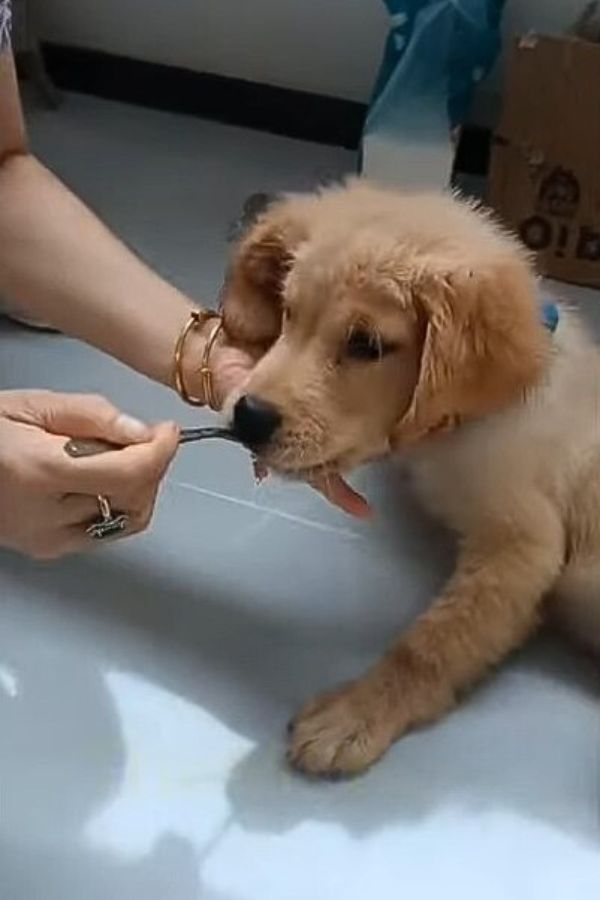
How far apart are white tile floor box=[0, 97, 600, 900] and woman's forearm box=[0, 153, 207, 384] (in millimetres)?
172

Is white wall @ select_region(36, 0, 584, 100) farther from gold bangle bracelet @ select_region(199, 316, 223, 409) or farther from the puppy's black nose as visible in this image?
the puppy's black nose

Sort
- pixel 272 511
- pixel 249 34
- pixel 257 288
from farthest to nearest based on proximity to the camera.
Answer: pixel 249 34 → pixel 272 511 → pixel 257 288

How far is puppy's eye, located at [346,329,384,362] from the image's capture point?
111 cm

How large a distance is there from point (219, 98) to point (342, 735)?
109cm

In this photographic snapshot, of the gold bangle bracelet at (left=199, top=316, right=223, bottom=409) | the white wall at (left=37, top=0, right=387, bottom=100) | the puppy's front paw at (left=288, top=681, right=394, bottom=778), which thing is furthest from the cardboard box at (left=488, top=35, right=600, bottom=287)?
the puppy's front paw at (left=288, top=681, right=394, bottom=778)

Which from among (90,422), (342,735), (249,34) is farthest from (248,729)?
(249,34)

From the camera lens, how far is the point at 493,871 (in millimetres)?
1117

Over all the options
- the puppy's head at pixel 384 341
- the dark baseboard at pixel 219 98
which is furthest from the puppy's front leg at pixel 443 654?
the dark baseboard at pixel 219 98

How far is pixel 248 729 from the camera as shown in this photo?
121 cm

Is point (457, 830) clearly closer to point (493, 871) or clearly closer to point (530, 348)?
point (493, 871)

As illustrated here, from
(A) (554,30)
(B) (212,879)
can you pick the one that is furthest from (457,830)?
(A) (554,30)

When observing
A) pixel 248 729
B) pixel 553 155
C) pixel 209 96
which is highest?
pixel 553 155

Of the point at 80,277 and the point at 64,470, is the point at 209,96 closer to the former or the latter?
the point at 80,277

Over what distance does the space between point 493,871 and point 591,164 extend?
32.8 inches
